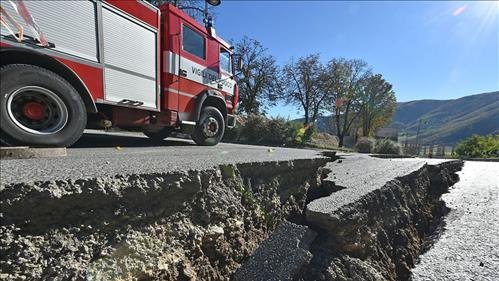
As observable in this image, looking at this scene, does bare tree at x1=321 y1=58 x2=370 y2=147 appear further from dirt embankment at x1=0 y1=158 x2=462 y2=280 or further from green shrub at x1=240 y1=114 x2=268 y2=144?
dirt embankment at x1=0 y1=158 x2=462 y2=280

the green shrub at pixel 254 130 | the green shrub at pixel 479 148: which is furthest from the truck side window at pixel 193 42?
the green shrub at pixel 479 148

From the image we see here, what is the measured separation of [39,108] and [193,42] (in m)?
3.25

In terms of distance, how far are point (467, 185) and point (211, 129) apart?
6643 millimetres

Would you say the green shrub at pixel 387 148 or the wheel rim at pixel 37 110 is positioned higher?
the wheel rim at pixel 37 110

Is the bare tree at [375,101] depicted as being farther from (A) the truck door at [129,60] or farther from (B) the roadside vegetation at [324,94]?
(A) the truck door at [129,60]

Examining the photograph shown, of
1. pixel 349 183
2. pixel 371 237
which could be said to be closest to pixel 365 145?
pixel 349 183

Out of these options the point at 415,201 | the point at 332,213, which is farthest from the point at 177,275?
the point at 415,201

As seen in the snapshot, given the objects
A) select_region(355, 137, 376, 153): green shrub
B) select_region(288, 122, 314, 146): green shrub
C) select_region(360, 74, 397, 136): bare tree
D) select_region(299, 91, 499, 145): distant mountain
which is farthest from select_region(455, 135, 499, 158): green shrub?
select_region(299, 91, 499, 145): distant mountain

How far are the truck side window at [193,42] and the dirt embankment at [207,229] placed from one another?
325 cm

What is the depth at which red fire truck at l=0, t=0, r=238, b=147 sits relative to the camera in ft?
10.2

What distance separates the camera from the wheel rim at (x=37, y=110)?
123 inches

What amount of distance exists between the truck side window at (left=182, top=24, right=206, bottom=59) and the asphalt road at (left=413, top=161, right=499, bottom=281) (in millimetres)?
5154

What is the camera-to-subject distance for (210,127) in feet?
21.1

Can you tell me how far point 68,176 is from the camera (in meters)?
1.89
